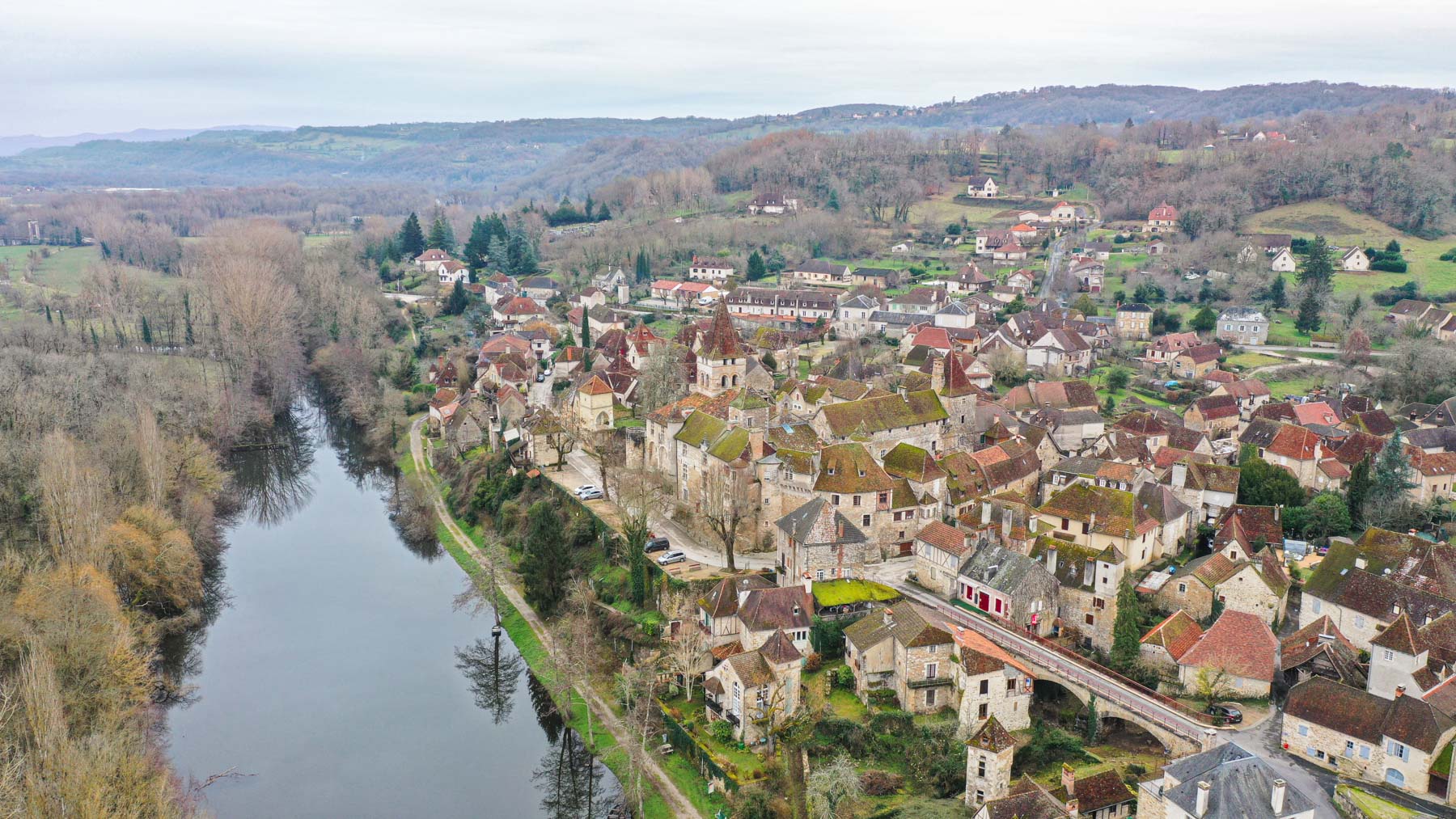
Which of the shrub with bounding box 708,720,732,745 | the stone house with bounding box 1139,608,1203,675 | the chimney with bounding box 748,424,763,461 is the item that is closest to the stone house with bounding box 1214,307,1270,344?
the chimney with bounding box 748,424,763,461

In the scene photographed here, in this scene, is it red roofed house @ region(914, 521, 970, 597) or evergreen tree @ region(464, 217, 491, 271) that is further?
evergreen tree @ region(464, 217, 491, 271)

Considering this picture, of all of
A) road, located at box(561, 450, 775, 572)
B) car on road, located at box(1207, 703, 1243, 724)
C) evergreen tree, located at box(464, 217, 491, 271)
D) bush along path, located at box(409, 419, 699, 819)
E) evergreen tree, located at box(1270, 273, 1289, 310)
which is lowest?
bush along path, located at box(409, 419, 699, 819)

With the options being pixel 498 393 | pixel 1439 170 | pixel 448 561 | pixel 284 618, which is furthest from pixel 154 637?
pixel 1439 170

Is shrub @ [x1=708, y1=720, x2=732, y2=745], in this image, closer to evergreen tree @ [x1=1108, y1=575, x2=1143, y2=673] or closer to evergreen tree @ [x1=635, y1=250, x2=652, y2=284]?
evergreen tree @ [x1=1108, y1=575, x2=1143, y2=673]

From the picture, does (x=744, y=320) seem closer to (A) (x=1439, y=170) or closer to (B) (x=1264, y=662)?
(B) (x=1264, y=662)

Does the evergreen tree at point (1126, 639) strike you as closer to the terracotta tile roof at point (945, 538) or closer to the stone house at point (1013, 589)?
the stone house at point (1013, 589)

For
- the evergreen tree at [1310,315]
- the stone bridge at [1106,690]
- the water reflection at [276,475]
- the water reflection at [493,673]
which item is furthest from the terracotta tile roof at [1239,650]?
the evergreen tree at [1310,315]
